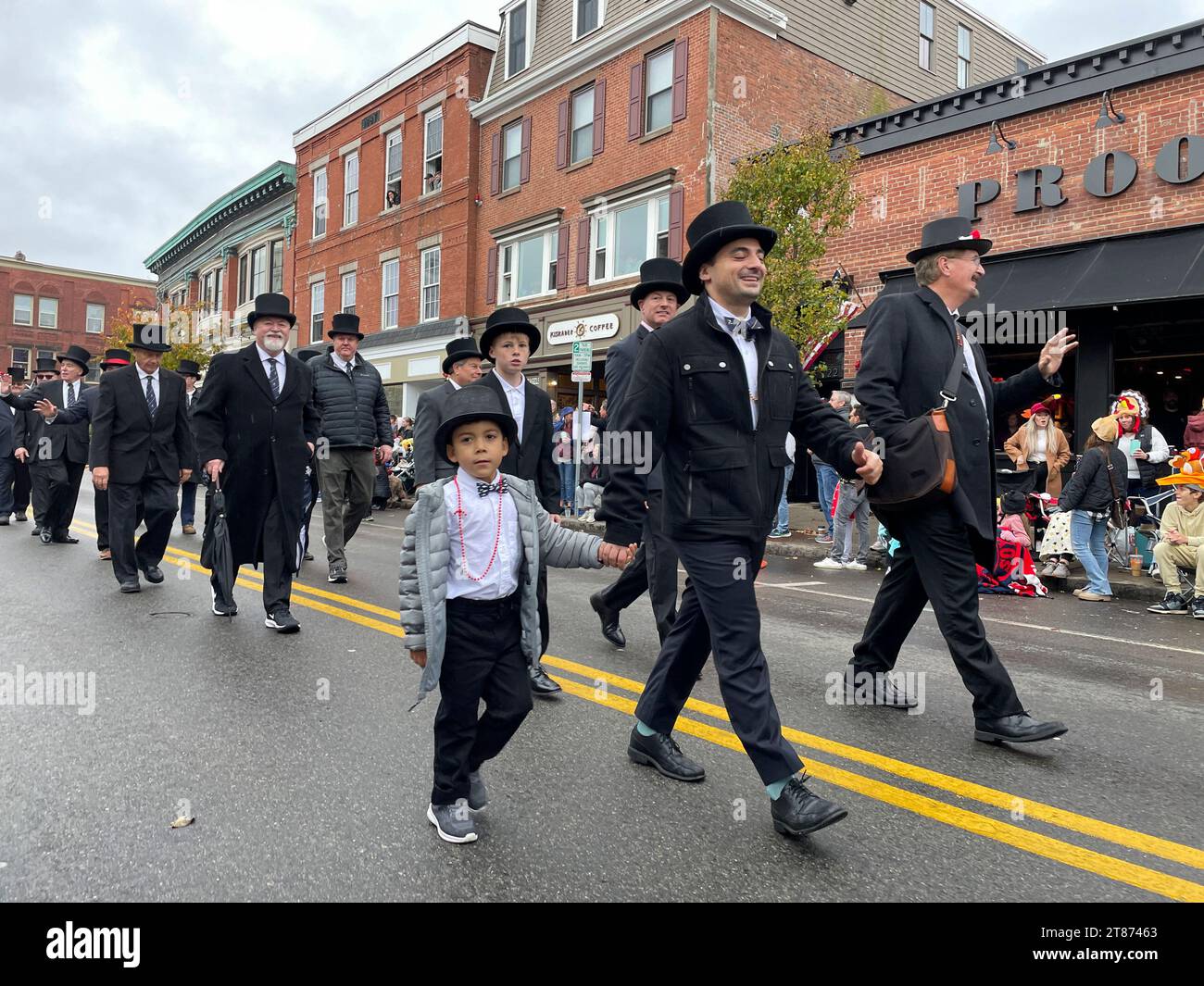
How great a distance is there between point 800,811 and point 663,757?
78cm

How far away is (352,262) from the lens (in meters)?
31.5

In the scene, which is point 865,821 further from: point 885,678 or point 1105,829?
point 885,678

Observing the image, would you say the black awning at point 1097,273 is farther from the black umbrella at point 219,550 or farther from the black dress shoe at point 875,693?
the black umbrella at point 219,550

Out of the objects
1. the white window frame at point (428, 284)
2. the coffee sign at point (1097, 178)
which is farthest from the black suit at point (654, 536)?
the white window frame at point (428, 284)

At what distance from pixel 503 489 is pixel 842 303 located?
13.9 m

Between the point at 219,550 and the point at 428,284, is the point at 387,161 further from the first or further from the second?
the point at 219,550

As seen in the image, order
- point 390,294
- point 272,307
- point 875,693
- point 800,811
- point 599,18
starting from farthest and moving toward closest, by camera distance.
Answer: point 390,294 → point 599,18 → point 272,307 → point 875,693 → point 800,811

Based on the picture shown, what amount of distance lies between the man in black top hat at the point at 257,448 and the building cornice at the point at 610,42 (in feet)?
53.9

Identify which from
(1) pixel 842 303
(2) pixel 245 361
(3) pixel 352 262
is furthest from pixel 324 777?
(3) pixel 352 262

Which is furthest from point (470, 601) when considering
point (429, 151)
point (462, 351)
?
point (429, 151)

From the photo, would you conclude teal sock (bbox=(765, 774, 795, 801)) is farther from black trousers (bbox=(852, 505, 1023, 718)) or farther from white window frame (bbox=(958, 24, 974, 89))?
white window frame (bbox=(958, 24, 974, 89))

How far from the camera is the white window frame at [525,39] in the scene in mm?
24891

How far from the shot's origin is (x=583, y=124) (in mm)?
23062
